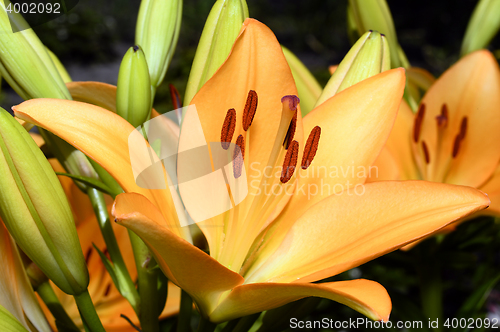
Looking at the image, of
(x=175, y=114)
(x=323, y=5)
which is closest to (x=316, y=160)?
(x=175, y=114)

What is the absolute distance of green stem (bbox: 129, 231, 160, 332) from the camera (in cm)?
38

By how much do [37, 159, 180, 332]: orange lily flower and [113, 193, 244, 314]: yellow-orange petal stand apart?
0.19 metres

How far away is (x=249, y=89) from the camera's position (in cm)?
37

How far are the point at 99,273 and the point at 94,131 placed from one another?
28cm

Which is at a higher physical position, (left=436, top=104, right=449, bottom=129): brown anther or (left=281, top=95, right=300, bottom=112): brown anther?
(left=281, top=95, right=300, bottom=112): brown anther

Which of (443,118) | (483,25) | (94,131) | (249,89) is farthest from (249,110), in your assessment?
(483,25)

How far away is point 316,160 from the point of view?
39 centimetres

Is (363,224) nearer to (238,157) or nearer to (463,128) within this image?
(238,157)

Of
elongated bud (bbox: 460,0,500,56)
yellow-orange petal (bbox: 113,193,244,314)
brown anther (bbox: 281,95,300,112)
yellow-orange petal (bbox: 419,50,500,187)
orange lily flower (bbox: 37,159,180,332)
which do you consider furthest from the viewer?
elongated bud (bbox: 460,0,500,56)

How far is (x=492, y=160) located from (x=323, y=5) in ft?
11.9

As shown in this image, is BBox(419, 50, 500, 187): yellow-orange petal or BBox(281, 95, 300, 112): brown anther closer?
BBox(281, 95, 300, 112): brown anther

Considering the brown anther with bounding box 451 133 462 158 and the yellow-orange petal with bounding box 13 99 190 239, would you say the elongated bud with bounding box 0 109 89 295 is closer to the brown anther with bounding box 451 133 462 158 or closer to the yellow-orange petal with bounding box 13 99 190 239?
the yellow-orange petal with bounding box 13 99 190 239

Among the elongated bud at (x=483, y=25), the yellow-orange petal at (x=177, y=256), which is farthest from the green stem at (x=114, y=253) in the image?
the elongated bud at (x=483, y=25)

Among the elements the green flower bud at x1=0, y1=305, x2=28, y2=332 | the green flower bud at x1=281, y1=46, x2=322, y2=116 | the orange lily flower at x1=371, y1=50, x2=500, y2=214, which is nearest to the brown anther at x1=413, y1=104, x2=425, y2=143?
the orange lily flower at x1=371, y1=50, x2=500, y2=214
